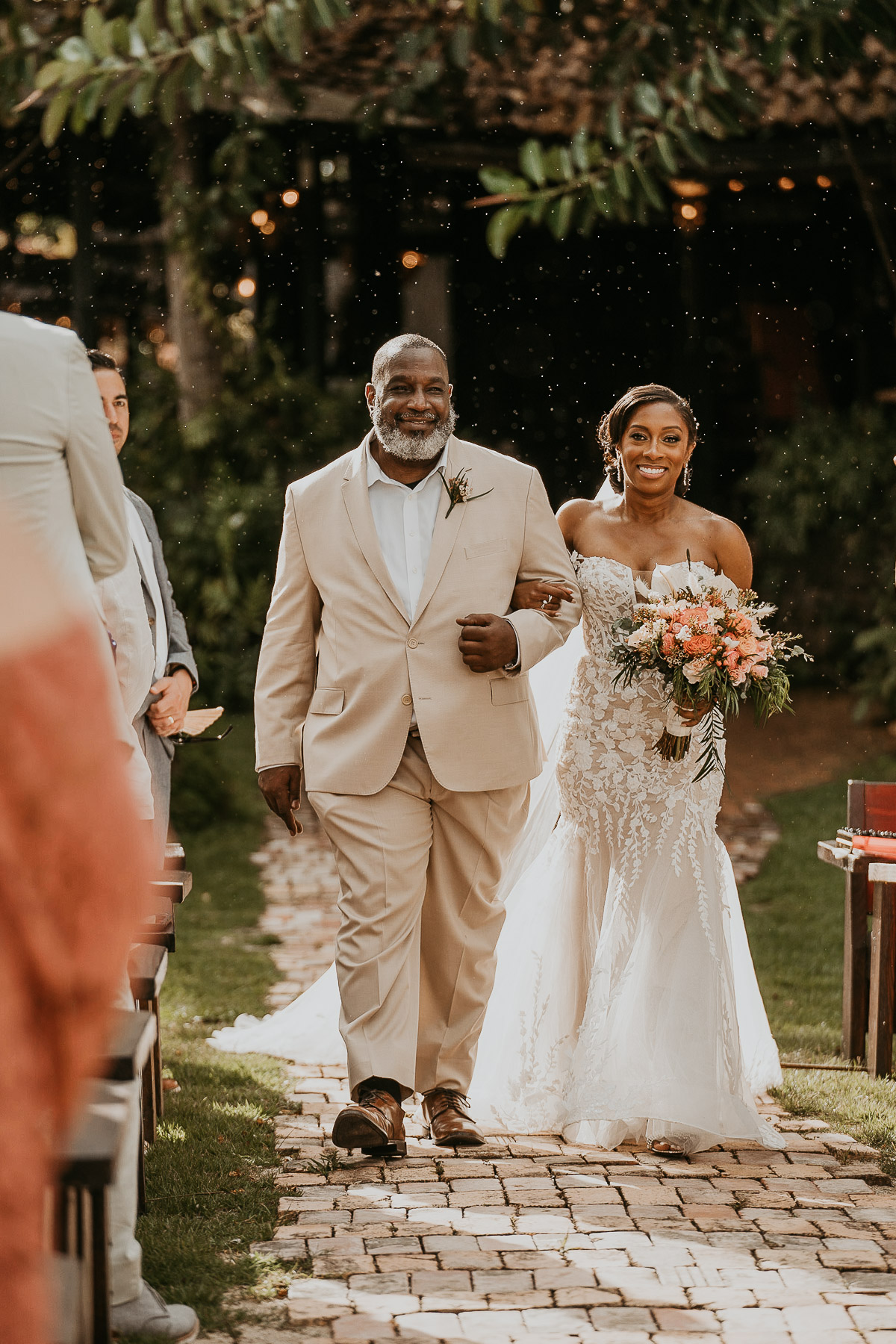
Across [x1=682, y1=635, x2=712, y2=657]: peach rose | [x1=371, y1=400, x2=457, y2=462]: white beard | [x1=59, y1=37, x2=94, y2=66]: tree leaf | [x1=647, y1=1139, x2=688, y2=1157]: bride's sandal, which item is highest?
[x1=59, y1=37, x2=94, y2=66]: tree leaf

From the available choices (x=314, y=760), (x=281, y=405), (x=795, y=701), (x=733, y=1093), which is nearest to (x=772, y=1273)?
(x=733, y=1093)

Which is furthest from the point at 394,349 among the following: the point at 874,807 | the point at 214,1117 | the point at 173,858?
the point at 874,807

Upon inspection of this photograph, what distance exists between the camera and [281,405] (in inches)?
539

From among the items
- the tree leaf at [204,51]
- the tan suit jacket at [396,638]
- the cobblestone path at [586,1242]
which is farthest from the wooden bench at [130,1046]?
the tree leaf at [204,51]

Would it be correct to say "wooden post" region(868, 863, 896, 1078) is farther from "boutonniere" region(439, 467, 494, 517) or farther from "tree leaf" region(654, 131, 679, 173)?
"tree leaf" region(654, 131, 679, 173)

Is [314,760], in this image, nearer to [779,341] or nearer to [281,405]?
[281,405]

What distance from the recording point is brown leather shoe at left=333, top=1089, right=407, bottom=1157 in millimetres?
4426

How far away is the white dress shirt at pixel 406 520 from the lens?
488 centimetres

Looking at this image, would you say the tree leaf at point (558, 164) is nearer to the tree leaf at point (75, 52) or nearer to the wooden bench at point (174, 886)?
the tree leaf at point (75, 52)

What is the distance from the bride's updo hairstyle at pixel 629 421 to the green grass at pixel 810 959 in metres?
2.14

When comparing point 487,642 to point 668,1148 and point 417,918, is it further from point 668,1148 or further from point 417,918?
point 668,1148

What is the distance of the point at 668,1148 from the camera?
4.67 metres

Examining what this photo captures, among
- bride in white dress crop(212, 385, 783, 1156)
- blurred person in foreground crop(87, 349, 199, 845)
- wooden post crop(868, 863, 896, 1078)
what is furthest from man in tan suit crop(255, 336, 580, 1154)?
wooden post crop(868, 863, 896, 1078)

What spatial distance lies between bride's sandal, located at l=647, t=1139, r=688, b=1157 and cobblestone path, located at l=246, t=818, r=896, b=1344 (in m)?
0.06
